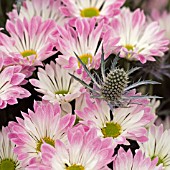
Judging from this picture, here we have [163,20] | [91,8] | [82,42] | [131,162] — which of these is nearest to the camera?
[131,162]

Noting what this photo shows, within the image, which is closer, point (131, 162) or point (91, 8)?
point (131, 162)

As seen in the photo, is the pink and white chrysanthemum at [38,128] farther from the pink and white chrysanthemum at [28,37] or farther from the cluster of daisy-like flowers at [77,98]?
the pink and white chrysanthemum at [28,37]

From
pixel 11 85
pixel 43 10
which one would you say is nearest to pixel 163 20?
pixel 43 10

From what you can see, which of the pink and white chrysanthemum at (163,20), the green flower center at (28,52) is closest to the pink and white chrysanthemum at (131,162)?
the green flower center at (28,52)

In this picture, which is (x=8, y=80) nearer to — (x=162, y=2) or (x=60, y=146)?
(x=60, y=146)

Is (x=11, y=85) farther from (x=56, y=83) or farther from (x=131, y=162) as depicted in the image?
(x=131, y=162)

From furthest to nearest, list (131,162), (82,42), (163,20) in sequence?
(163,20)
(82,42)
(131,162)

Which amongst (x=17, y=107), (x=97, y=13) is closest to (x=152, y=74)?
(x=97, y=13)
